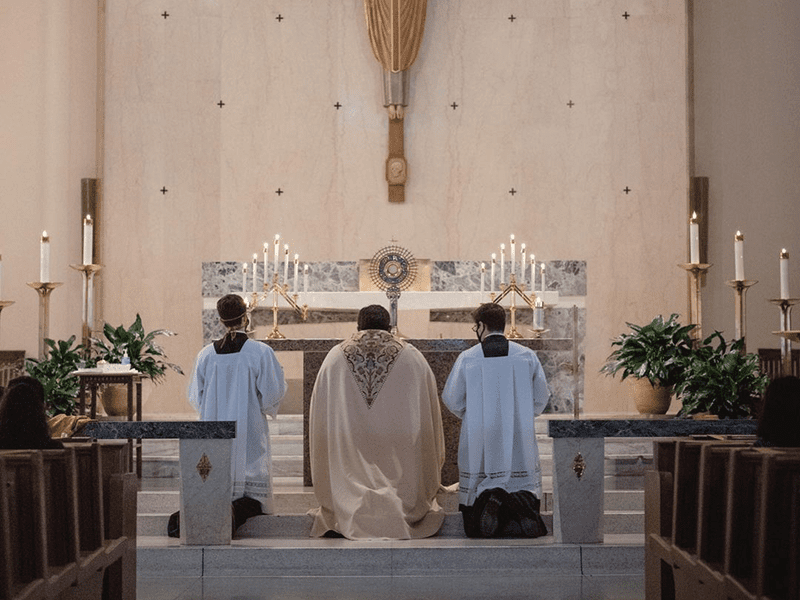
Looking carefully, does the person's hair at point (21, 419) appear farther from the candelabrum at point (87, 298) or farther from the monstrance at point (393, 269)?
the monstrance at point (393, 269)

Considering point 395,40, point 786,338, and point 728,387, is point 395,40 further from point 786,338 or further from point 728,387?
point 786,338

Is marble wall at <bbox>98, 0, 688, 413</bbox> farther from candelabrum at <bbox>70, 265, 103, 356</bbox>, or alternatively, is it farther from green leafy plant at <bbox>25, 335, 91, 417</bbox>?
green leafy plant at <bbox>25, 335, 91, 417</bbox>

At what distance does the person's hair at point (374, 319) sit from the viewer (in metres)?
7.16

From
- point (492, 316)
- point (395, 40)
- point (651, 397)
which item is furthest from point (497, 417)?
point (395, 40)

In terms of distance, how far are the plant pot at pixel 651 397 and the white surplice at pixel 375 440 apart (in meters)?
2.62

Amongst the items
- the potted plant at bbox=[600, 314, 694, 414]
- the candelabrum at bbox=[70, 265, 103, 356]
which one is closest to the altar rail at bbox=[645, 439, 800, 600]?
the potted plant at bbox=[600, 314, 694, 414]

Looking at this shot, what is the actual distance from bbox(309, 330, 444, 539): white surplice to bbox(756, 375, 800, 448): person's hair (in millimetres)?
2861

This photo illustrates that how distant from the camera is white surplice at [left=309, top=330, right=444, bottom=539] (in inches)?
266

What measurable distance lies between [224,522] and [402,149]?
6065mm

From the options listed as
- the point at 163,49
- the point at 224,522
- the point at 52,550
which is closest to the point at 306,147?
the point at 163,49

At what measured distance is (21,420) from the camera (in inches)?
176

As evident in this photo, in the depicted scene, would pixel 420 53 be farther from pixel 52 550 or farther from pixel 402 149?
pixel 52 550

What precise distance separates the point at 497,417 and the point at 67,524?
133 inches

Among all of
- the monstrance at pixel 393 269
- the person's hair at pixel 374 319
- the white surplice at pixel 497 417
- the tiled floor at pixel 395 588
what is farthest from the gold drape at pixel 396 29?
the tiled floor at pixel 395 588
